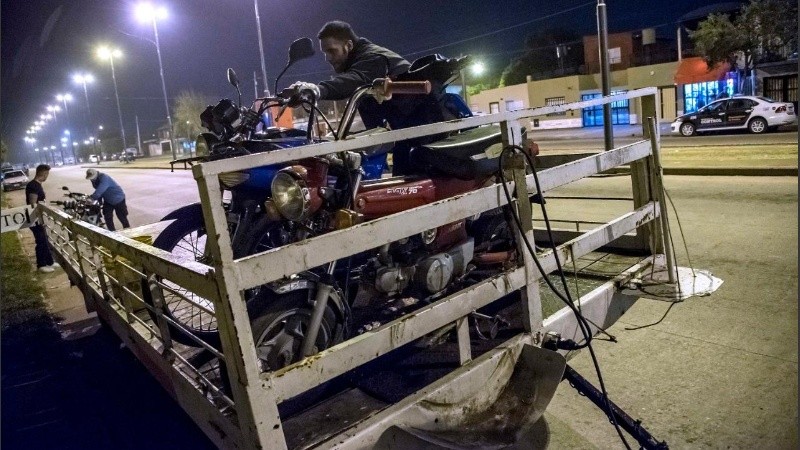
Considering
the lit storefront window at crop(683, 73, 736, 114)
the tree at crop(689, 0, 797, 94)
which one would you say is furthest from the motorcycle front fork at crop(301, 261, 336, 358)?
the lit storefront window at crop(683, 73, 736, 114)

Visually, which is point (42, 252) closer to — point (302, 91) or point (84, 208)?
point (84, 208)

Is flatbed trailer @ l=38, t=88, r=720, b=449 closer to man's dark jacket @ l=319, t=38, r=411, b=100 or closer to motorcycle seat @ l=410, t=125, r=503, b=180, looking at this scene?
motorcycle seat @ l=410, t=125, r=503, b=180

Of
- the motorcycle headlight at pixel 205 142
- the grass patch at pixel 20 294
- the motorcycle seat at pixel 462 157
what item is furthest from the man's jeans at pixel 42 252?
the motorcycle seat at pixel 462 157

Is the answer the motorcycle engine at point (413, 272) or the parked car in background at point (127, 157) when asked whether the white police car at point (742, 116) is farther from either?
the parked car in background at point (127, 157)

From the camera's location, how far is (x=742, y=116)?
21500 mm

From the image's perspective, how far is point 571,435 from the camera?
123 inches

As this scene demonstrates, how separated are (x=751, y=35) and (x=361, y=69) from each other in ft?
98.3

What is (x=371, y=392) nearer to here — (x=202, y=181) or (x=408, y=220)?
(x=408, y=220)

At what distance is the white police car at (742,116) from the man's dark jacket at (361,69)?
21.1 meters

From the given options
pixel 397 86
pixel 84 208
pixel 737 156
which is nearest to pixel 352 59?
pixel 397 86

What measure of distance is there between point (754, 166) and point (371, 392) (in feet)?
37.0

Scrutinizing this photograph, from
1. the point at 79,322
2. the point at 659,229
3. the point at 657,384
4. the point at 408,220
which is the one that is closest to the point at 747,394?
the point at 657,384

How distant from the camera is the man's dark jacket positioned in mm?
3863

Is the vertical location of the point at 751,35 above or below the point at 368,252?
above
